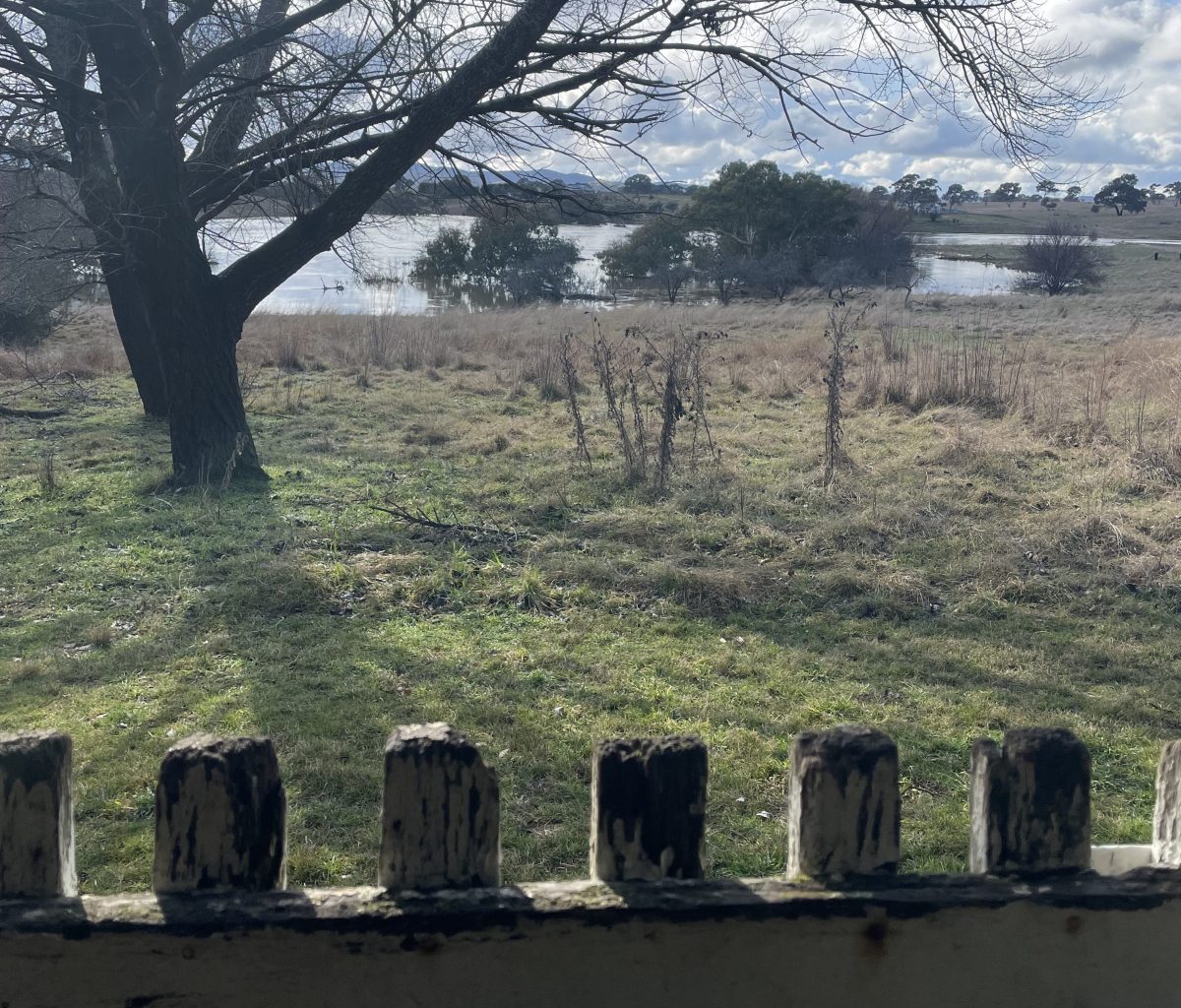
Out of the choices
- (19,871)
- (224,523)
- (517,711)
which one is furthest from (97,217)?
(19,871)

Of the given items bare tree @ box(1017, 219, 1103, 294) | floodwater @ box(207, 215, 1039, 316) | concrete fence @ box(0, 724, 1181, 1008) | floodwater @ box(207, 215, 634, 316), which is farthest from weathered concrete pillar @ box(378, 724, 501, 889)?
bare tree @ box(1017, 219, 1103, 294)

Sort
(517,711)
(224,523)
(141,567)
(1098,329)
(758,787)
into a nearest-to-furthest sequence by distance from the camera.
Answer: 1. (758,787)
2. (517,711)
3. (141,567)
4. (224,523)
5. (1098,329)

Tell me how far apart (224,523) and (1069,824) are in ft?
21.5

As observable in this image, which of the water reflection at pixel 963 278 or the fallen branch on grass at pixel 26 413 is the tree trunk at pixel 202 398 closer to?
the fallen branch on grass at pixel 26 413

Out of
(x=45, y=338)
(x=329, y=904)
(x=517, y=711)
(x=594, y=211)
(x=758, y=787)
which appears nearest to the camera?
(x=329, y=904)

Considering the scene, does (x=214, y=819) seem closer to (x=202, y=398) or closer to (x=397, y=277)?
(x=202, y=398)

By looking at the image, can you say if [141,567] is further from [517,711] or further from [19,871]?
[19,871]

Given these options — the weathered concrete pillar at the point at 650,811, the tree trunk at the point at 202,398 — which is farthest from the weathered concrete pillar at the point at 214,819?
the tree trunk at the point at 202,398

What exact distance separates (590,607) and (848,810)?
13.8 feet

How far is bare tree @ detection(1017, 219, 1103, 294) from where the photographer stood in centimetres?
4134

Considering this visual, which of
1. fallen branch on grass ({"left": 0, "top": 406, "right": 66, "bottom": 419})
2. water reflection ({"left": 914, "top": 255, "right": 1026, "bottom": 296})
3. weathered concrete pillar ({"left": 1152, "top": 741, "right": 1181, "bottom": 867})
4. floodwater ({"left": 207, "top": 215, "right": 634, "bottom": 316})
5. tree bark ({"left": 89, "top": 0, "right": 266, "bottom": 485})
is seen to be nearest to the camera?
weathered concrete pillar ({"left": 1152, "top": 741, "right": 1181, "bottom": 867})

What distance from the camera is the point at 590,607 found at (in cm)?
538

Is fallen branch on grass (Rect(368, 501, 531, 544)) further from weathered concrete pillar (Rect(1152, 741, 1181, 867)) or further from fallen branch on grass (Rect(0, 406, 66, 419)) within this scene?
fallen branch on grass (Rect(0, 406, 66, 419))

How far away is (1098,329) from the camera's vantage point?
2155 cm
